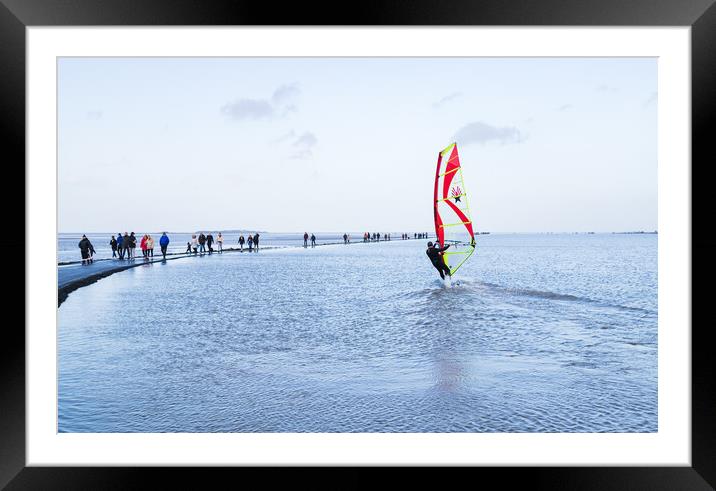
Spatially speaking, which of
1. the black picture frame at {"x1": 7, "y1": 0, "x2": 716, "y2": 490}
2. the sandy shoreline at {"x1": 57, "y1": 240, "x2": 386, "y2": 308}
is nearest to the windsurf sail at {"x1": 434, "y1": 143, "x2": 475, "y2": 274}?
the sandy shoreline at {"x1": 57, "y1": 240, "x2": 386, "y2": 308}

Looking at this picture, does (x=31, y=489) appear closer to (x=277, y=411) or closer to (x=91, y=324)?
(x=277, y=411)

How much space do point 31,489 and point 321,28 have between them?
2.23m

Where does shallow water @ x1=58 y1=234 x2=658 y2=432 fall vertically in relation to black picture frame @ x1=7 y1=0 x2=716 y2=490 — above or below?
below

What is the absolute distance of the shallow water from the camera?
18.0 feet

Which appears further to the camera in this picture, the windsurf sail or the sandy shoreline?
the windsurf sail

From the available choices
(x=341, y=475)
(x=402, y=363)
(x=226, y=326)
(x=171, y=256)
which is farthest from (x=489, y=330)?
(x=171, y=256)

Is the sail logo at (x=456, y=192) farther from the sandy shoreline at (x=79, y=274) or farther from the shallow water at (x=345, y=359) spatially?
the sandy shoreline at (x=79, y=274)

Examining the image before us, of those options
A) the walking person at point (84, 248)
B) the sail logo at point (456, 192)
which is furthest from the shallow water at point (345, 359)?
the sail logo at point (456, 192)

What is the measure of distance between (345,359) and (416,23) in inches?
247

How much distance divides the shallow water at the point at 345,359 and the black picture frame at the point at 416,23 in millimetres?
2578

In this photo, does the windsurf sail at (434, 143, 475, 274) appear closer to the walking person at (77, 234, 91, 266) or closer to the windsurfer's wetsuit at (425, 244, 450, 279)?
the windsurfer's wetsuit at (425, 244, 450, 279)

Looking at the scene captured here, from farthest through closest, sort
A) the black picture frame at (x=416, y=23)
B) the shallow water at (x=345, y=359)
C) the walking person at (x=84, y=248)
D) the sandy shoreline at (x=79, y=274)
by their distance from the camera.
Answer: the walking person at (x=84, y=248) → the sandy shoreline at (x=79, y=274) → the shallow water at (x=345, y=359) → the black picture frame at (x=416, y=23)

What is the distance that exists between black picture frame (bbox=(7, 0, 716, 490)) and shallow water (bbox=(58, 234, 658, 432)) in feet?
8.46

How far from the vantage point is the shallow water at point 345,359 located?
216 inches
